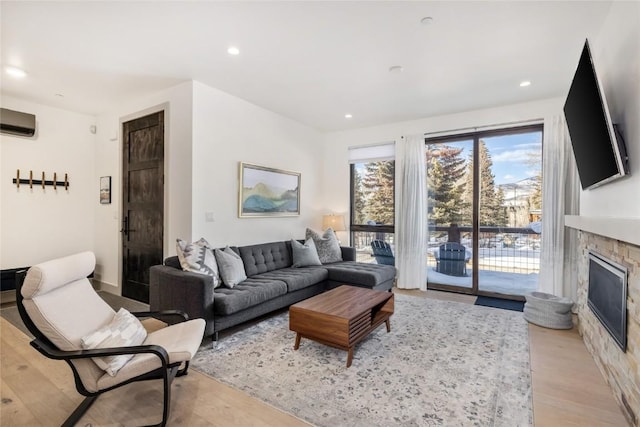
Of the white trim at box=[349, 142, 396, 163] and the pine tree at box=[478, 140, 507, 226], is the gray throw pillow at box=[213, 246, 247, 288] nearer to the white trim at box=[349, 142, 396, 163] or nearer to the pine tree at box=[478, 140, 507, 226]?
the white trim at box=[349, 142, 396, 163]

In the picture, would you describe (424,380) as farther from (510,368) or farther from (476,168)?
(476,168)

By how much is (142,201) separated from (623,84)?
4.96m

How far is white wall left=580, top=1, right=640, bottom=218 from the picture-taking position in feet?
6.37

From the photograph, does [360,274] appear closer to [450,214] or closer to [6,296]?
[450,214]

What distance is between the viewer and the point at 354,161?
5.68m

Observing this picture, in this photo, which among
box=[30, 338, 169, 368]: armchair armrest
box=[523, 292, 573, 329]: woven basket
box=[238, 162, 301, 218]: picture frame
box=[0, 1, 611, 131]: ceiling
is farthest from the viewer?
box=[238, 162, 301, 218]: picture frame

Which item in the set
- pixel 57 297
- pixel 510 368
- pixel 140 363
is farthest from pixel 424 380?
pixel 57 297

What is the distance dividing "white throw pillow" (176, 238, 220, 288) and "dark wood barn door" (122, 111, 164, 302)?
3.17ft

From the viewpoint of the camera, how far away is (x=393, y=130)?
526 cm

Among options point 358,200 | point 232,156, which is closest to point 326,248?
point 358,200

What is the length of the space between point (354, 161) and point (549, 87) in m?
2.93

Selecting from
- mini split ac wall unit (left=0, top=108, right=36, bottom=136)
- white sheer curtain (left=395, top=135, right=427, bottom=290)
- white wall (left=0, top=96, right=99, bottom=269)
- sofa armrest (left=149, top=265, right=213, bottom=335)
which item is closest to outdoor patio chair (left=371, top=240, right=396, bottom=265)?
white sheer curtain (left=395, top=135, right=427, bottom=290)

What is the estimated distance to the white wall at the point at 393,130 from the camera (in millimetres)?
4184

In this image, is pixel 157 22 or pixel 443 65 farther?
pixel 443 65
